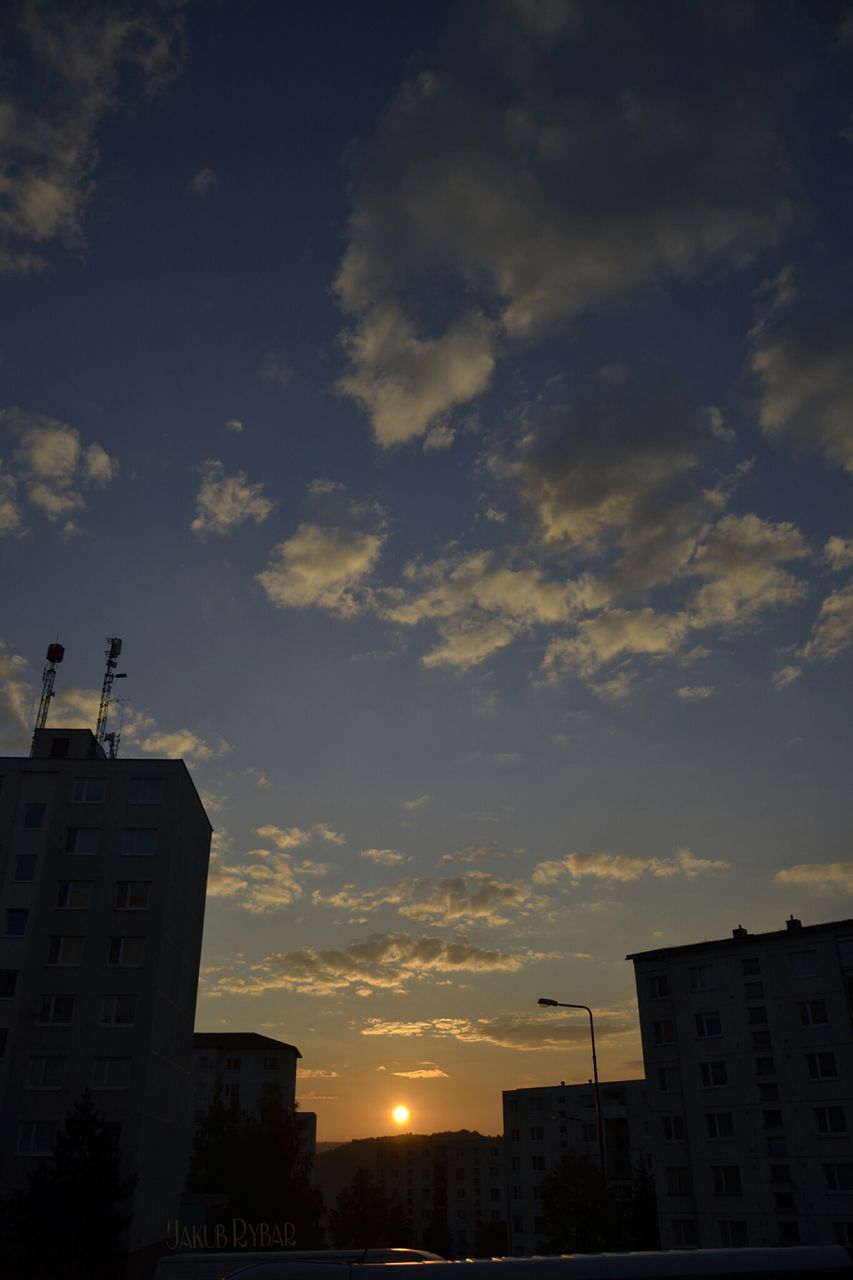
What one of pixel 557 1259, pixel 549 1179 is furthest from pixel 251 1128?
pixel 557 1259

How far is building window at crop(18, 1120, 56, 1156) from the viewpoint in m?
46.2

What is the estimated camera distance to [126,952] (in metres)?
51.0

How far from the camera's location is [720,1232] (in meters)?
55.3

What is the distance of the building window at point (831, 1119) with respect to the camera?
52531 millimetres

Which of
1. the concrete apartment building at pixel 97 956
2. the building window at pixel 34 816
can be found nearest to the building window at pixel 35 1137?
the concrete apartment building at pixel 97 956

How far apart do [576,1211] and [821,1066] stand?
24.3 metres

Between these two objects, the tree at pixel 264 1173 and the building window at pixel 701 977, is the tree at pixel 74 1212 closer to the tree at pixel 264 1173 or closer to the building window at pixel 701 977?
the tree at pixel 264 1173

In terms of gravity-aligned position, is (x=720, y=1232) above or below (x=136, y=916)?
below

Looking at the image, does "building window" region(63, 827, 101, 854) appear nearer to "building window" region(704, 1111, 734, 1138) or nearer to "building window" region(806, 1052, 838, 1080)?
"building window" region(704, 1111, 734, 1138)

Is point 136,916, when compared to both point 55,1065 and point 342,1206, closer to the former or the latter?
point 55,1065

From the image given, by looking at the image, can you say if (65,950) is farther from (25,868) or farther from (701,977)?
(701,977)

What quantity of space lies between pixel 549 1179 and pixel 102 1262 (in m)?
40.6

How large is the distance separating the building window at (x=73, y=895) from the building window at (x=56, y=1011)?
16.0 ft

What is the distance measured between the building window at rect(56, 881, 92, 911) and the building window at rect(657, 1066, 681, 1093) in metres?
39.6
